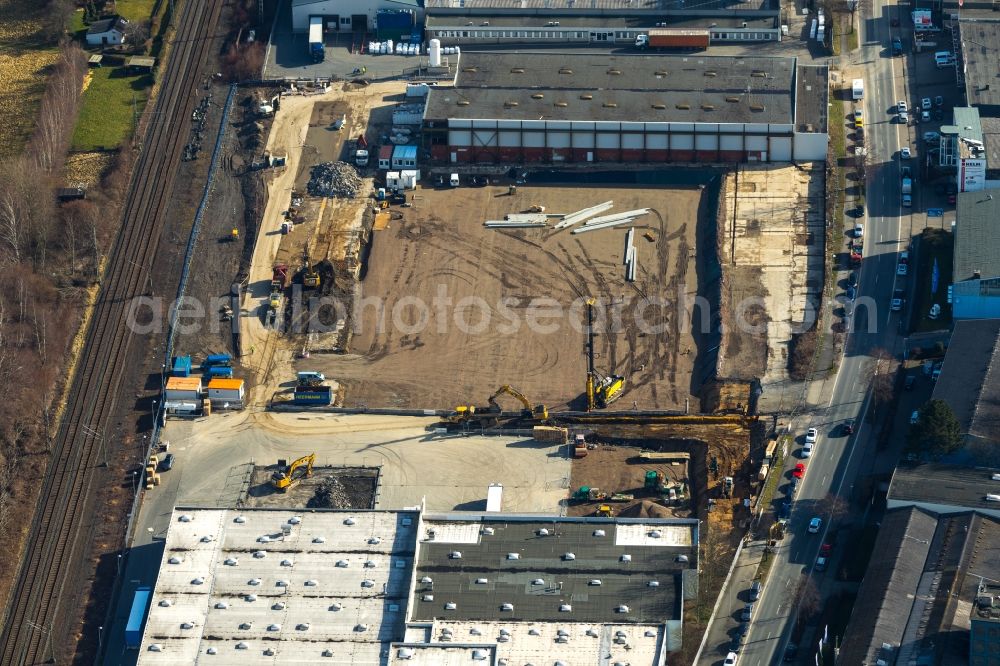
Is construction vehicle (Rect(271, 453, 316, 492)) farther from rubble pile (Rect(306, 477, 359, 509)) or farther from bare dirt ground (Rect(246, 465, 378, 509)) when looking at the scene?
rubble pile (Rect(306, 477, 359, 509))

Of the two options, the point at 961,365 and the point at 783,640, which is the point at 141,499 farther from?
the point at 961,365

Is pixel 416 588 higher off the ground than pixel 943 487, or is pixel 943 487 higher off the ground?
pixel 943 487

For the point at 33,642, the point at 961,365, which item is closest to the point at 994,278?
the point at 961,365

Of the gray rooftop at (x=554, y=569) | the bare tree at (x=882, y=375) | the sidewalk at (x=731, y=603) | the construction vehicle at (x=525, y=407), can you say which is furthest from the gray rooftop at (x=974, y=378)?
the construction vehicle at (x=525, y=407)

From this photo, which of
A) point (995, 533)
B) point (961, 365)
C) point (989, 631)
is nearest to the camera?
point (989, 631)

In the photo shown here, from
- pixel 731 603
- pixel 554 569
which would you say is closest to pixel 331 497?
pixel 554 569

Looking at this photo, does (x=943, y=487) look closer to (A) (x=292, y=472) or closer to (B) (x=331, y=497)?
(B) (x=331, y=497)
